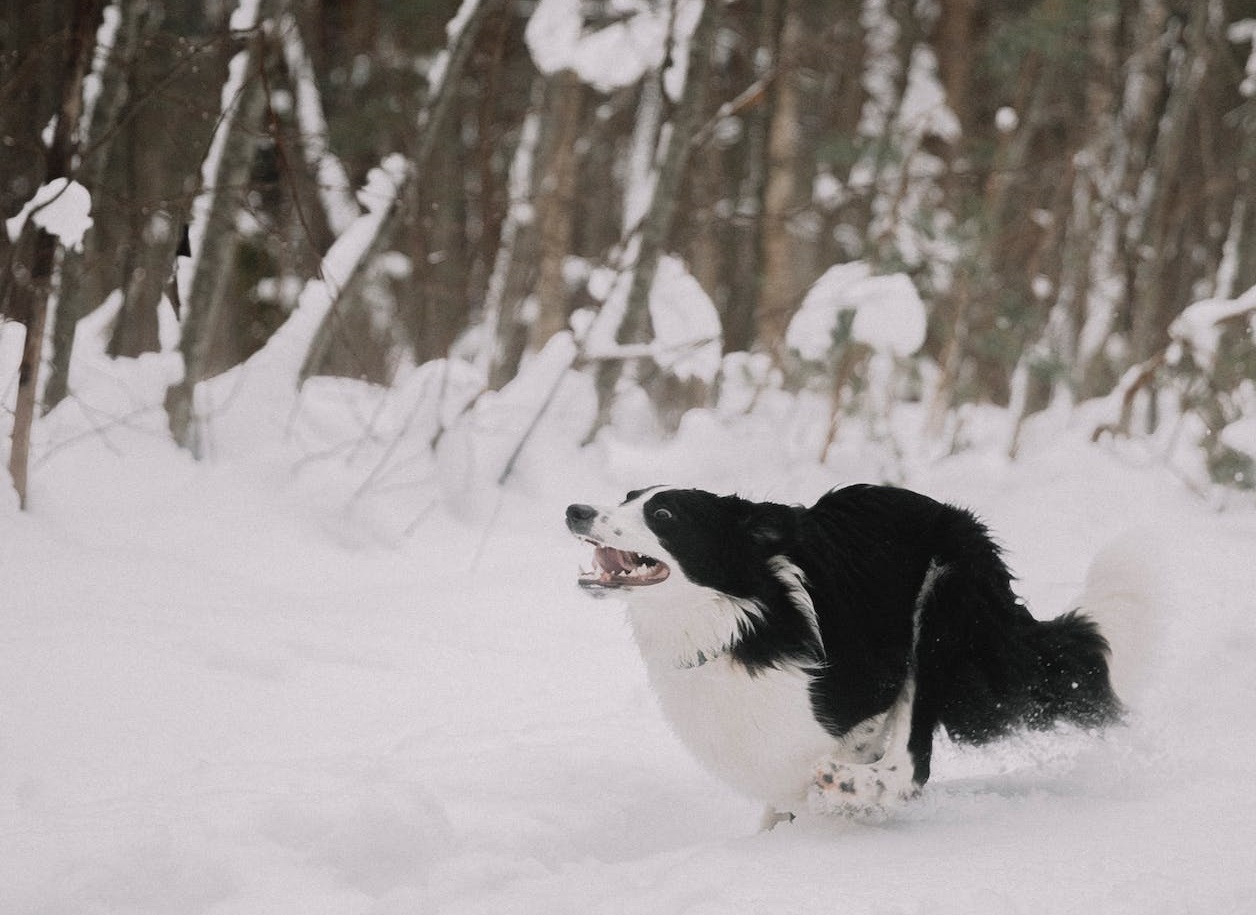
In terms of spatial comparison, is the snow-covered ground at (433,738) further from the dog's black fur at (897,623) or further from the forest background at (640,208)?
the forest background at (640,208)

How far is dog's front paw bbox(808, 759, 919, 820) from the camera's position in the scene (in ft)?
9.37

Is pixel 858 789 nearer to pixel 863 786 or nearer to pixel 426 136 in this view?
pixel 863 786

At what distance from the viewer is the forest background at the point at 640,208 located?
529 cm

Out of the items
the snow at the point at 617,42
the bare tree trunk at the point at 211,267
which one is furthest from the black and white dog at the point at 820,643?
the snow at the point at 617,42

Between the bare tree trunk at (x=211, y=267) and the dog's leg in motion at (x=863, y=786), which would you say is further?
the bare tree trunk at (x=211, y=267)

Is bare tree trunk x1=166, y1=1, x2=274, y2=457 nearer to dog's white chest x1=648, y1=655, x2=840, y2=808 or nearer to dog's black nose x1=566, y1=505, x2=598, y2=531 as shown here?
dog's black nose x1=566, y1=505, x2=598, y2=531

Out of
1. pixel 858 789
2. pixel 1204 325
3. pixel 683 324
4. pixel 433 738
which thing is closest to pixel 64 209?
pixel 433 738

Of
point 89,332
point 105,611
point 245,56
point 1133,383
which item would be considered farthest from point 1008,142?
point 105,611

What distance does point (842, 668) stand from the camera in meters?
3.03

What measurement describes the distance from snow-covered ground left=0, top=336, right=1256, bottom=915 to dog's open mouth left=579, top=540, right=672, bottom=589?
26.9 inches

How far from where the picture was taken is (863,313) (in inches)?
251

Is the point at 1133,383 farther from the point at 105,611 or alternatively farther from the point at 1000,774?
the point at 105,611

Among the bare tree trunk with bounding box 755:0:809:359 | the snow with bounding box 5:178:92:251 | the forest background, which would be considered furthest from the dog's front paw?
the bare tree trunk with bounding box 755:0:809:359

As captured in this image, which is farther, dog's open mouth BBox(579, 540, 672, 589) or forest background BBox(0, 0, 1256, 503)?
forest background BBox(0, 0, 1256, 503)
